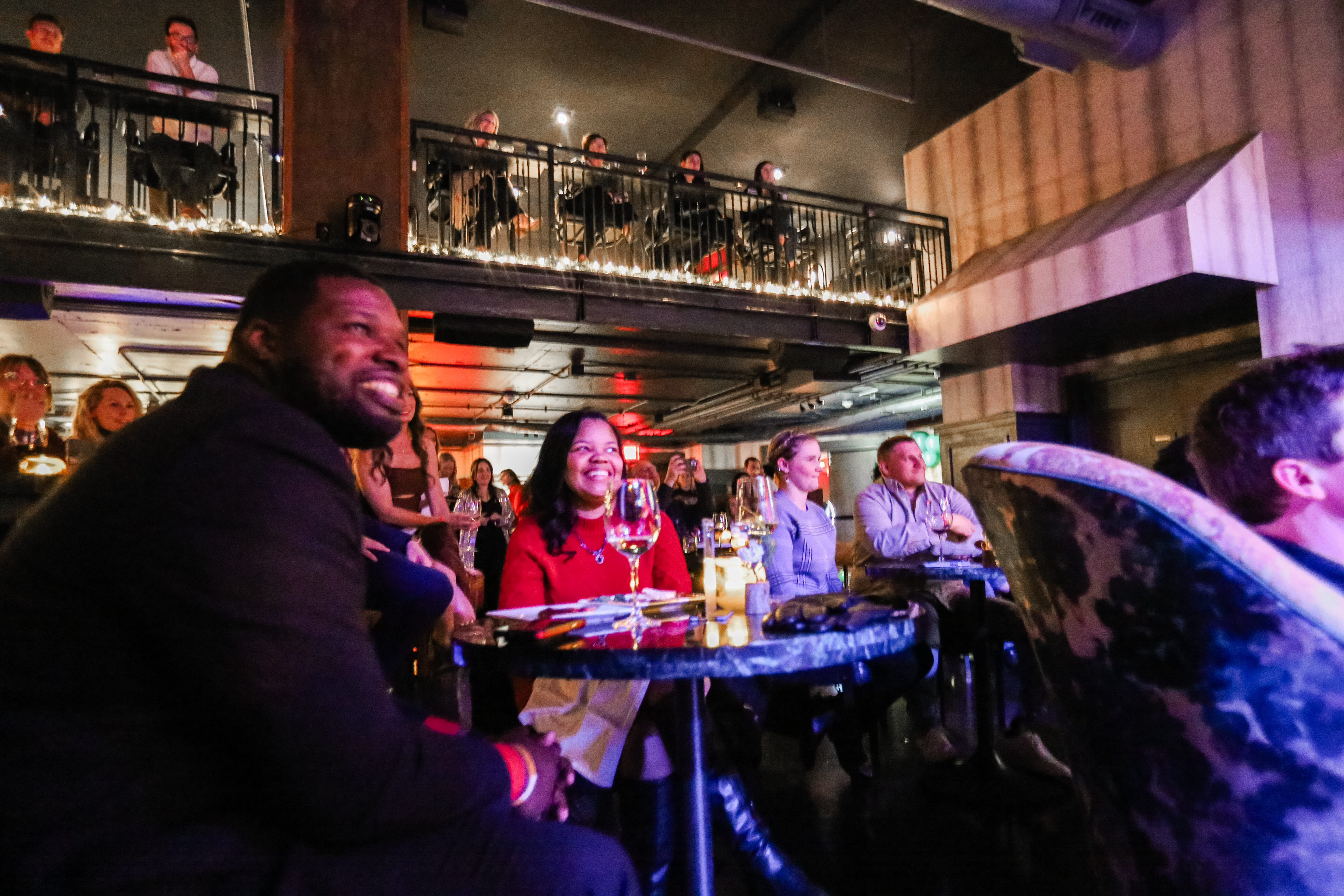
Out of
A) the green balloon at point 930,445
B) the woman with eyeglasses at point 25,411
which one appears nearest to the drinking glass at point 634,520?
the woman with eyeglasses at point 25,411

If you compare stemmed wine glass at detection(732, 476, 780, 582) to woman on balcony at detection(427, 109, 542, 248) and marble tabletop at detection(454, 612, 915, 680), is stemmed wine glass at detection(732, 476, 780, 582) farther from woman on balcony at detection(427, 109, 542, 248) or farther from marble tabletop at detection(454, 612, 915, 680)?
woman on balcony at detection(427, 109, 542, 248)

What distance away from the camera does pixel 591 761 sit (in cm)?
166

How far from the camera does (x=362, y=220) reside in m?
5.21

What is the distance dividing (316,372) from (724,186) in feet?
33.7

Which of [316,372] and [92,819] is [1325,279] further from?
[92,819]

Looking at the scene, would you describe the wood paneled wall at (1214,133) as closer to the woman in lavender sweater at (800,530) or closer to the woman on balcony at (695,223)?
the woman on balcony at (695,223)

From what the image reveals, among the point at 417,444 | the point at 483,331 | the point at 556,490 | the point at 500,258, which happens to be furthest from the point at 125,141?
the point at 556,490

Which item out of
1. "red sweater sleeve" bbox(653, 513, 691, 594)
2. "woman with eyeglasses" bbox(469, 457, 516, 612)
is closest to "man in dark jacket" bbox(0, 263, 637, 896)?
"red sweater sleeve" bbox(653, 513, 691, 594)

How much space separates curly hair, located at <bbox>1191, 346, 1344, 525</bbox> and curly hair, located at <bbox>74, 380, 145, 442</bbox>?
3951mm

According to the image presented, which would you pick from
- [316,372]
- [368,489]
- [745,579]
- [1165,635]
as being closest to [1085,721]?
[1165,635]

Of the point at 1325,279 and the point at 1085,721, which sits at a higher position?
the point at 1325,279

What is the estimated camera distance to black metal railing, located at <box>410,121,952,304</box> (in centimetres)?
637

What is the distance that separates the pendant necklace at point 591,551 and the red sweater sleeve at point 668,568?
0.23 m

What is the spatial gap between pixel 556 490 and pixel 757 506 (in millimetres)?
637
